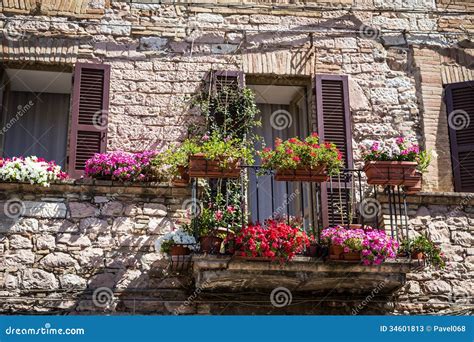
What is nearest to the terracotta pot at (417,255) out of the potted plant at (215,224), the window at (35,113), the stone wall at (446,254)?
the stone wall at (446,254)

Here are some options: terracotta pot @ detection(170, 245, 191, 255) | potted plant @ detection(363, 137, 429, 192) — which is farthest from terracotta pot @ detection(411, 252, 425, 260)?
terracotta pot @ detection(170, 245, 191, 255)

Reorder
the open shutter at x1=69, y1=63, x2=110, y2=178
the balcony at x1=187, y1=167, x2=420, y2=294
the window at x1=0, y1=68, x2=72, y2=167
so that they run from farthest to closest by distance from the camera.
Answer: the window at x1=0, y1=68, x2=72, y2=167 → the open shutter at x1=69, y1=63, x2=110, y2=178 → the balcony at x1=187, y1=167, x2=420, y2=294

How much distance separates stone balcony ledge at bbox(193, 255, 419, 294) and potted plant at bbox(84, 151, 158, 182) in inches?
56.9

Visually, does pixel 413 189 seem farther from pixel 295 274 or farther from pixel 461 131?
pixel 295 274

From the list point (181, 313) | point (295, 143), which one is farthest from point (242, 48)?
point (181, 313)

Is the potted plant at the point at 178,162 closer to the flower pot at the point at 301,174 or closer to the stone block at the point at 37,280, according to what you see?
the flower pot at the point at 301,174

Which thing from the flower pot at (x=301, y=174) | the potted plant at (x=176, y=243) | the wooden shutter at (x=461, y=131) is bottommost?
the potted plant at (x=176, y=243)

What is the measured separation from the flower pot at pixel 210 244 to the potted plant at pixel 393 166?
1.95 metres

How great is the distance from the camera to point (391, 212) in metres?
8.88

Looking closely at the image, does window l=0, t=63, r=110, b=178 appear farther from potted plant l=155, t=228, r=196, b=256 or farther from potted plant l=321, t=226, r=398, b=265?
potted plant l=321, t=226, r=398, b=265

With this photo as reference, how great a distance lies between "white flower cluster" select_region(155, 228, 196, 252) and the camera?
332 inches

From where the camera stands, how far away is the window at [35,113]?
9.96 meters

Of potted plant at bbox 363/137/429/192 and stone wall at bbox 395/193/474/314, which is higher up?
potted plant at bbox 363/137/429/192

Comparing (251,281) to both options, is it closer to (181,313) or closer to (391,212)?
(181,313)
